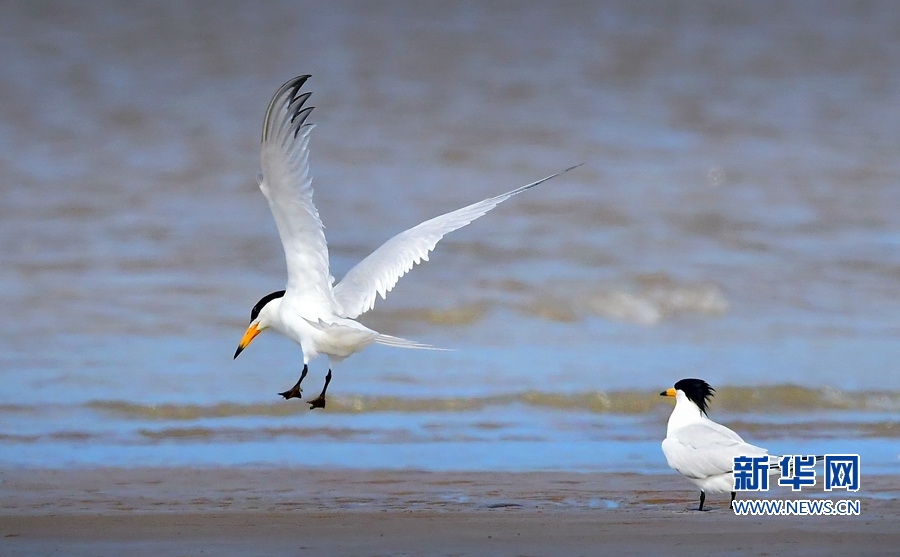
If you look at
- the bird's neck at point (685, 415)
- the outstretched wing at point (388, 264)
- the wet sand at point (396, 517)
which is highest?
the outstretched wing at point (388, 264)

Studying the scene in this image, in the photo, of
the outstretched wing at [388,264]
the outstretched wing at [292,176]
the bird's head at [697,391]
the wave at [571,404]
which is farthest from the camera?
the wave at [571,404]

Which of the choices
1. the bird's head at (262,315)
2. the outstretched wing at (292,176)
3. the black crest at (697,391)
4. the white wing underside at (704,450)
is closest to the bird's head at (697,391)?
the black crest at (697,391)

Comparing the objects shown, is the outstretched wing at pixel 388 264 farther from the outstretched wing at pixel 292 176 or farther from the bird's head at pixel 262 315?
the outstretched wing at pixel 292 176

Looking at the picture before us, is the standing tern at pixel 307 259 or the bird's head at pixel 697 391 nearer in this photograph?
the standing tern at pixel 307 259

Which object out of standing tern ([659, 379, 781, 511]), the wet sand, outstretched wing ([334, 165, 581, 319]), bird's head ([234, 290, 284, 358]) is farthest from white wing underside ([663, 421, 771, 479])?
bird's head ([234, 290, 284, 358])

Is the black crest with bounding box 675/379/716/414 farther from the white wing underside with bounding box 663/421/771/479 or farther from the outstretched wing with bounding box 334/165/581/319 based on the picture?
the outstretched wing with bounding box 334/165/581/319

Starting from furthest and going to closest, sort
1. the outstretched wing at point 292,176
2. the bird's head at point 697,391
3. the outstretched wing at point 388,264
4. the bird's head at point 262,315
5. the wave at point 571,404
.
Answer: the wave at point 571,404, the outstretched wing at point 388,264, the bird's head at point 262,315, the bird's head at point 697,391, the outstretched wing at point 292,176

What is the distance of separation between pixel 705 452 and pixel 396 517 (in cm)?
161

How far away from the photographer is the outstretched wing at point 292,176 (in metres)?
6.65

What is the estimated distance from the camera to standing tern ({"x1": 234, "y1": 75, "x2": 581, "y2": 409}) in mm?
6688

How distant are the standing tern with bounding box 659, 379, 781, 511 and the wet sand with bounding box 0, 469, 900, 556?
17cm

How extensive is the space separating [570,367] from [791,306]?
246 cm

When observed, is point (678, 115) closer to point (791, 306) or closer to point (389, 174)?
point (389, 174)

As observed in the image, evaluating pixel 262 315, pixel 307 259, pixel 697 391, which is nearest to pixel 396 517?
pixel 307 259
